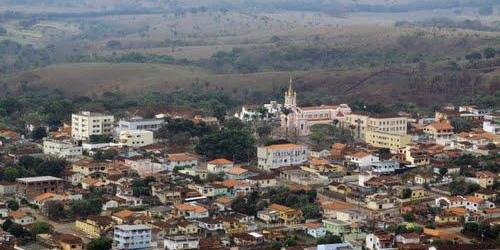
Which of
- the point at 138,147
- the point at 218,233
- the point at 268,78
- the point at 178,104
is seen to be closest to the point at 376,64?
the point at 268,78

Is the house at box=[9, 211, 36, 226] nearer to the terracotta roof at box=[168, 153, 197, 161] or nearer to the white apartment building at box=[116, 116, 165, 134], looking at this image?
the terracotta roof at box=[168, 153, 197, 161]

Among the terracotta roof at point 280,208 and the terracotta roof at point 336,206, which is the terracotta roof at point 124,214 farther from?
the terracotta roof at point 336,206

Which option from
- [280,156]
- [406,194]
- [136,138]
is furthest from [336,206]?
[136,138]

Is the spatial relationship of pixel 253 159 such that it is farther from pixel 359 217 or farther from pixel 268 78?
pixel 268 78

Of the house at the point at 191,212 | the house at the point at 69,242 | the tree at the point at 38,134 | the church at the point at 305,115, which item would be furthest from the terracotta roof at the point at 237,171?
the tree at the point at 38,134

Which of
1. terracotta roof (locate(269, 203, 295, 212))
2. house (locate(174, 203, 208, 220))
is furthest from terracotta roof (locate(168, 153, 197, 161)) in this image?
terracotta roof (locate(269, 203, 295, 212))

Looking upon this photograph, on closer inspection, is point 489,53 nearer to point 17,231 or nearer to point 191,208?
point 191,208
